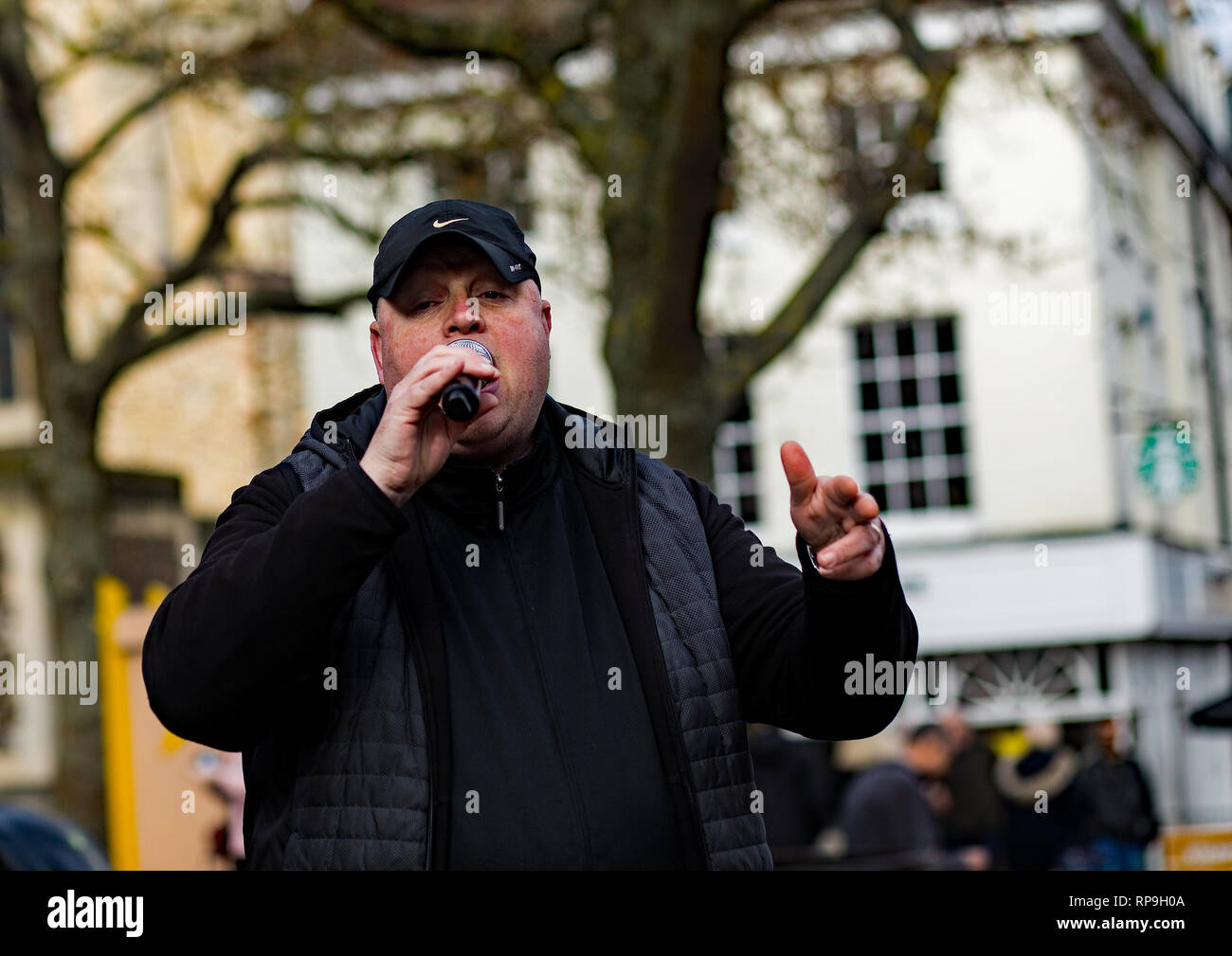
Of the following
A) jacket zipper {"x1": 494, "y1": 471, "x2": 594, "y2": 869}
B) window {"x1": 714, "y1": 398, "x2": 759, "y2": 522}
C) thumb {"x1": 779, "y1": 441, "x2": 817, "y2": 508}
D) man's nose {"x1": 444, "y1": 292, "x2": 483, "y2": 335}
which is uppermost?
window {"x1": 714, "y1": 398, "x2": 759, "y2": 522}

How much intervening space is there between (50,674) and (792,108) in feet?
32.3

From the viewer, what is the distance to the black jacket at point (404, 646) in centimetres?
239

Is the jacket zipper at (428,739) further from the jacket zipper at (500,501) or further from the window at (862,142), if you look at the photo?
the window at (862,142)

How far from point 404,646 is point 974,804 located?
1372cm

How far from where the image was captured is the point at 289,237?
26.6 metres

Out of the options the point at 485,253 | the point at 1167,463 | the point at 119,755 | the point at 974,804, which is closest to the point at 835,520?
the point at 485,253

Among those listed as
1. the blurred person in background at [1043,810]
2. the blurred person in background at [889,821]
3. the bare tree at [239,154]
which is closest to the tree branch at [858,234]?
the bare tree at [239,154]

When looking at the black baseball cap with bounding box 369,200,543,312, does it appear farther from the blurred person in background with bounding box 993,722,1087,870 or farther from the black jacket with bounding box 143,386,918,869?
the blurred person in background with bounding box 993,722,1087,870

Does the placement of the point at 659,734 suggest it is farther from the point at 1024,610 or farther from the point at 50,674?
the point at 1024,610

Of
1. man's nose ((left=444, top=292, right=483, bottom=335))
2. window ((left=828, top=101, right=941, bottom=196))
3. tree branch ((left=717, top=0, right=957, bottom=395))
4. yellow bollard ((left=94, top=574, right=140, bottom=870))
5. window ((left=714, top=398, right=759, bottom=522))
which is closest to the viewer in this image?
man's nose ((left=444, top=292, right=483, bottom=335))

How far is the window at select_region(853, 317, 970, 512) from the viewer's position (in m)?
25.1

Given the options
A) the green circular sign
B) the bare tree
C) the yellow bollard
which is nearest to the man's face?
the yellow bollard

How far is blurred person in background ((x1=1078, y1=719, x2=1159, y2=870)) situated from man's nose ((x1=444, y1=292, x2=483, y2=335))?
1130 centimetres

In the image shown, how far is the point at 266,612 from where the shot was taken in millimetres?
2373
